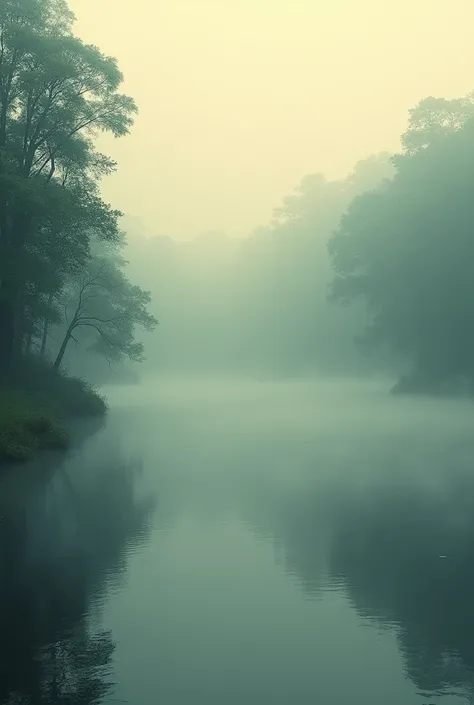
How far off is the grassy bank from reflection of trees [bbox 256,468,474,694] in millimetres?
10225

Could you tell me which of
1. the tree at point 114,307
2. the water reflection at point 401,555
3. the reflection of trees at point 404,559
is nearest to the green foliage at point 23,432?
the water reflection at point 401,555

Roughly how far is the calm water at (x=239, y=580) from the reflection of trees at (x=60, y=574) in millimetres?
36

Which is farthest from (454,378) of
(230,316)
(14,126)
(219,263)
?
(219,263)

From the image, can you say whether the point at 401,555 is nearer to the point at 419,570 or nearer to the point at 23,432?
the point at 419,570

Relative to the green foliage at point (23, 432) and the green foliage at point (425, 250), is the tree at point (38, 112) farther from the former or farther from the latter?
the green foliage at point (425, 250)

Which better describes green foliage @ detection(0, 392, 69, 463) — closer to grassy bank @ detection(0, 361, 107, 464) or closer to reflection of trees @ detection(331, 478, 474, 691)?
grassy bank @ detection(0, 361, 107, 464)

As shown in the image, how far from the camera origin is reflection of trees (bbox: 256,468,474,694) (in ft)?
31.1

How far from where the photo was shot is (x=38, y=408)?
33.2 meters

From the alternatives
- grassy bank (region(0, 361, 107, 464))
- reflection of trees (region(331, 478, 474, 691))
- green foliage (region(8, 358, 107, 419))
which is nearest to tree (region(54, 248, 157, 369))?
green foliage (region(8, 358, 107, 419))

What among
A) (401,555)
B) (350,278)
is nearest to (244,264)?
(350,278)

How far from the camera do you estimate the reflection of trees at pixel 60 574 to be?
8391mm

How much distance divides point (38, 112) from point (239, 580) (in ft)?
104

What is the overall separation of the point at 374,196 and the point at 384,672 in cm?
6448

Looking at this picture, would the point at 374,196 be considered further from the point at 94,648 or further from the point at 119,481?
the point at 94,648
